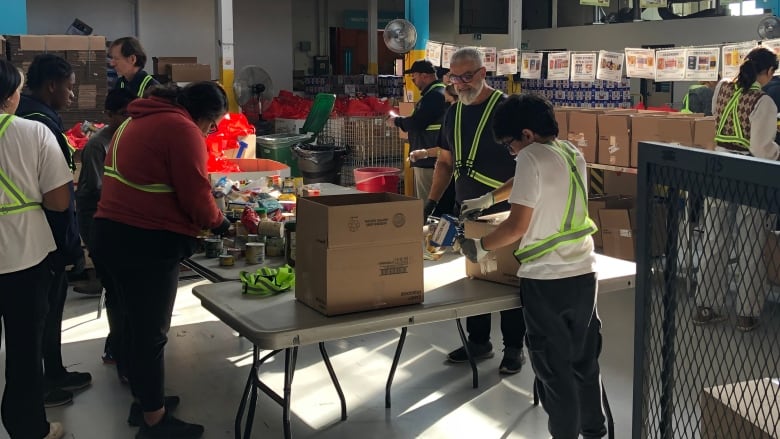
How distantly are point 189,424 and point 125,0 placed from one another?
1221 cm

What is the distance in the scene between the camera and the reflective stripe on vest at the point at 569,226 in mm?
2816

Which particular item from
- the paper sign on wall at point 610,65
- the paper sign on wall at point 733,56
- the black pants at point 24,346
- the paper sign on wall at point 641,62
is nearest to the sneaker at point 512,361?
the black pants at point 24,346

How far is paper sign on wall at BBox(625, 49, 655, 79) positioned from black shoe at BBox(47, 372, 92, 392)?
201 inches

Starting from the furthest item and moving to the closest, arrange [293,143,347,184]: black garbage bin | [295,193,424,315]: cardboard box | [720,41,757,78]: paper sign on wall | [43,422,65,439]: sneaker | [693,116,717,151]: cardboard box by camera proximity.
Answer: [293,143,347,184]: black garbage bin < [720,41,757,78]: paper sign on wall < [693,116,717,151]: cardboard box < [43,422,65,439]: sneaker < [295,193,424,315]: cardboard box

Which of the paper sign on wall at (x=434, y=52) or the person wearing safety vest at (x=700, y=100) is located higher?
the paper sign on wall at (x=434, y=52)

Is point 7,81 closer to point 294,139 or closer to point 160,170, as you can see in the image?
point 160,170

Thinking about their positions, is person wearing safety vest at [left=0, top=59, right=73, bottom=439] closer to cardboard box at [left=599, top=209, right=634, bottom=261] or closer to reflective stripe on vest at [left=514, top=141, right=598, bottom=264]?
reflective stripe on vest at [left=514, top=141, right=598, bottom=264]

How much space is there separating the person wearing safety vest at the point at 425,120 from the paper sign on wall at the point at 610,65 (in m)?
2.01

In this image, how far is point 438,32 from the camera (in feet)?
65.8

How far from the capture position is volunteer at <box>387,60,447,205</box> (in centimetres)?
589

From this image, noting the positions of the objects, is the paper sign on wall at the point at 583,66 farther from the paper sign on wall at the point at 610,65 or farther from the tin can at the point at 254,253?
the tin can at the point at 254,253

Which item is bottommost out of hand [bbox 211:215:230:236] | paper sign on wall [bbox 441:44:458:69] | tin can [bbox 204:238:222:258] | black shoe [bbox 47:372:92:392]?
black shoe [bbox 47:372:92:392]

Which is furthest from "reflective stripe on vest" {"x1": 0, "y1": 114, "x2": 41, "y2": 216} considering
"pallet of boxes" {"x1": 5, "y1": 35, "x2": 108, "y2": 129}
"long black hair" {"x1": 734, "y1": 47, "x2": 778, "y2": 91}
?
"pallet of boxes" {"x1": 5, "y1": 35, "x2": 108, "y2": 129}

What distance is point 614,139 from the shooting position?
6.55 m
